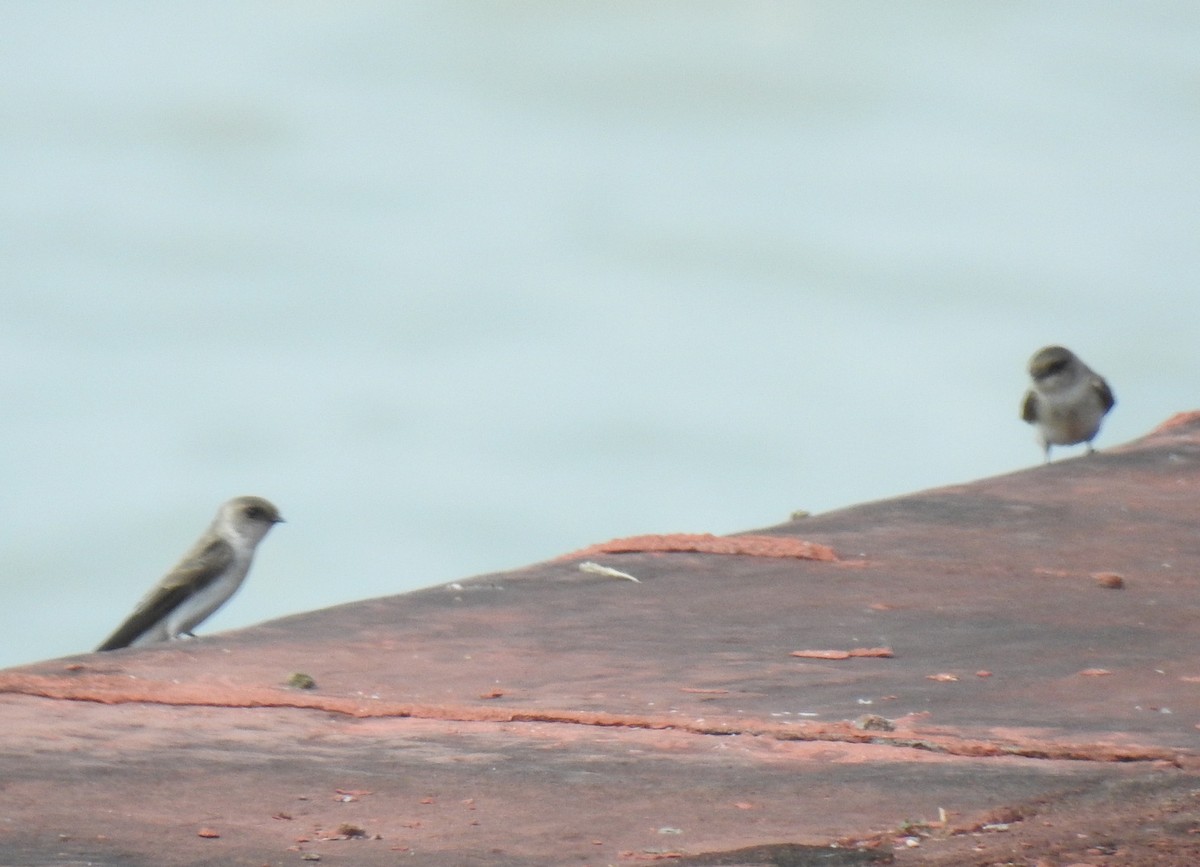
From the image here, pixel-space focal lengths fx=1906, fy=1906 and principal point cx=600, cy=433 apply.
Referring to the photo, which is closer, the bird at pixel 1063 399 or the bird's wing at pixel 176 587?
the bird's wing at pixel 176 587

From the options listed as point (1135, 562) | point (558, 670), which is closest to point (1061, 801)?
point (558, 670)

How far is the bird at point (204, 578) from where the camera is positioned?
854 centimetres

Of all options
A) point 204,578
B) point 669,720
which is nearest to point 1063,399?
point 204,578

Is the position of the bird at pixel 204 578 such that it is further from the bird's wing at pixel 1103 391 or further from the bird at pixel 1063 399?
the bird's wing at pixel 1103 391

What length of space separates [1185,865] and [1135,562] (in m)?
2.69

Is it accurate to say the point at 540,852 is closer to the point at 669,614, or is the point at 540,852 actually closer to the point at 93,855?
the point at 93,855

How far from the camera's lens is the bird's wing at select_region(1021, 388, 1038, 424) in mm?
11412

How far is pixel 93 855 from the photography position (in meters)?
2.40

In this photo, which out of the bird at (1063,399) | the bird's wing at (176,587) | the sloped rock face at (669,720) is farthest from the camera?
the bird at (1063,399)

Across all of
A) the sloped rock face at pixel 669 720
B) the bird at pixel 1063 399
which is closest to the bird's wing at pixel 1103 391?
the bird at pixel 1063 399

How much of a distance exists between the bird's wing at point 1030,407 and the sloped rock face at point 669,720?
21.3 ft

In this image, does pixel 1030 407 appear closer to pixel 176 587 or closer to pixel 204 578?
pixel 204 578

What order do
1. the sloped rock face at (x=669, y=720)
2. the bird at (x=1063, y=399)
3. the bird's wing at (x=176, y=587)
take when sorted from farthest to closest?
the bird at (x=1063, y=399) → the bird's wing at (x=176, y=587) → the sloped rock face at (x=669, y=720)

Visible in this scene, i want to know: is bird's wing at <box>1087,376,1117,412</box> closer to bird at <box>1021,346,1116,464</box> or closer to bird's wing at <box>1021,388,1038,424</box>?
bird at <box>1021,346,1116,464</box>
